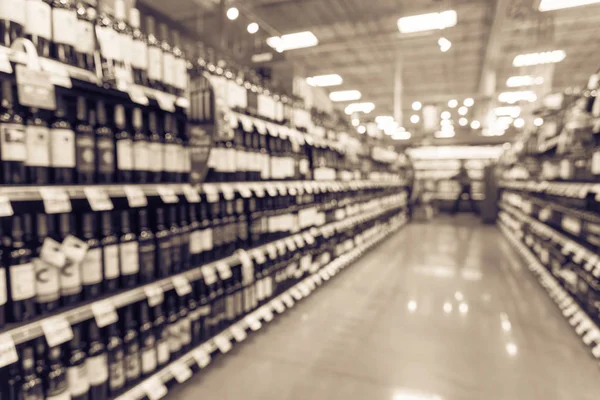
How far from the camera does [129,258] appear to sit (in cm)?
196

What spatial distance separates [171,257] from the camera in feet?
7.40

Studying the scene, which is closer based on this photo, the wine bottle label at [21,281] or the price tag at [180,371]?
the wine bottle label at [21,281]

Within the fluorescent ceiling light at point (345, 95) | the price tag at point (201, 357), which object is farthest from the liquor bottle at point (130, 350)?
the fluorescent ceiling light at point (345, 95)

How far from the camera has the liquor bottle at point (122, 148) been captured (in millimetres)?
1908

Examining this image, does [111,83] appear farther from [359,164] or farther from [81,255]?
[359,164]

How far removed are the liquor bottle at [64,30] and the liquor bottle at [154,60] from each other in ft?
1.37

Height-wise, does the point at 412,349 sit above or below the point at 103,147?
below

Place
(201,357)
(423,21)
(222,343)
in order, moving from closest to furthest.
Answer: (201,357) < (222,343) < (423,21)

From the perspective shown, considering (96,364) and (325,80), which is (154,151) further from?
(325,80)

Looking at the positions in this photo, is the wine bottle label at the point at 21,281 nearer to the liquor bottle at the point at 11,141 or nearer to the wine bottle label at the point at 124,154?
the liquor bottle at the point at 11,141

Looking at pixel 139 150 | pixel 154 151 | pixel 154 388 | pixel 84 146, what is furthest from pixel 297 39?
pixel 154 388

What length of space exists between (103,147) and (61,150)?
0.68 ft

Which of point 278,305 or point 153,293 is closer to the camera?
point 153,293

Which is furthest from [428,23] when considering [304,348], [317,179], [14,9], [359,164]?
[14,9]
